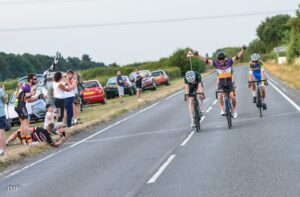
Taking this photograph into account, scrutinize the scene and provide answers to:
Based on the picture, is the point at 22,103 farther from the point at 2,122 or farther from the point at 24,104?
the point at 2,122

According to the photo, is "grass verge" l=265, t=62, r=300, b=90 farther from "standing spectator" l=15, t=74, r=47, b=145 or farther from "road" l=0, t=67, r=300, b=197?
"standing spectator" l=15, t=74, r=47, b=145

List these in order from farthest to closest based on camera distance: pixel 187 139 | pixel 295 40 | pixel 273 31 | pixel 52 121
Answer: pixel 273 31
pixel 295 40
pixel 52 121
pixel 187 139

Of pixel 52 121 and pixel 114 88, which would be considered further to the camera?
pixel 114 88

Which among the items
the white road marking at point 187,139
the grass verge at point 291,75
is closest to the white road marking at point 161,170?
the white road marking at point 187,139

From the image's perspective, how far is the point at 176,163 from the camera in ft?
38.7

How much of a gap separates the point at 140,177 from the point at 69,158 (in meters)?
4.20

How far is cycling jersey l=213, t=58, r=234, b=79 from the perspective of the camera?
695 inches

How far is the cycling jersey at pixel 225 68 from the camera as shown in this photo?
17641 mm

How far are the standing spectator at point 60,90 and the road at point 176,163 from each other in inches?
53.4

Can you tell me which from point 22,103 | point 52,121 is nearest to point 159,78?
point 52,121

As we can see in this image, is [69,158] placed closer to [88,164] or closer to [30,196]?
[88,164]

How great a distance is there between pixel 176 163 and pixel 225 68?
6.44 metres

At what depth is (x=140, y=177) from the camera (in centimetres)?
1057

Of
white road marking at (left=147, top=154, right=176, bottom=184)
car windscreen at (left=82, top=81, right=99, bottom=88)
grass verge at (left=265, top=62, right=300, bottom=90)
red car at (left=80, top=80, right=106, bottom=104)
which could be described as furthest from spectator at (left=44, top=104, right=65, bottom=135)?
car windscreen at (left=82, top=81, right=99, bottom=88)
